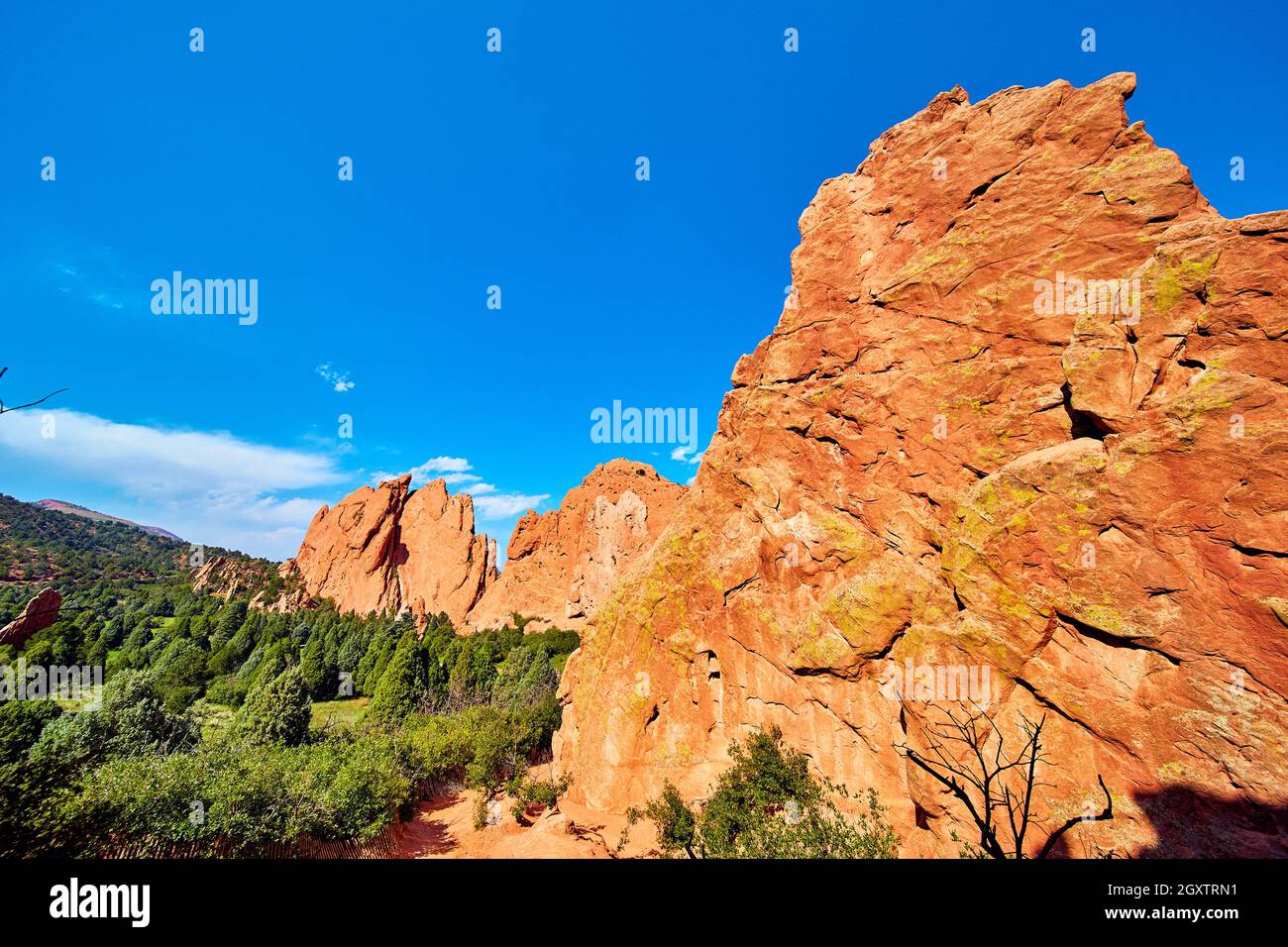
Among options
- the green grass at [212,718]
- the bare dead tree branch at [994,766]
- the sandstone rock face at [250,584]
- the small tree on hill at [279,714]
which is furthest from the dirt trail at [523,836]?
the sandstone rock face at [250,584]

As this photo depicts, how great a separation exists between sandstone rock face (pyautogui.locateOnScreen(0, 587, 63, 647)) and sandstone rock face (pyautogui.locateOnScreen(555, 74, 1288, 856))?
73.9 feet

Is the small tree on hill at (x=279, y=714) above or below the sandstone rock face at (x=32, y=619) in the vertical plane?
below

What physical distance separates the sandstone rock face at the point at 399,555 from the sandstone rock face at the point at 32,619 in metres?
85.2

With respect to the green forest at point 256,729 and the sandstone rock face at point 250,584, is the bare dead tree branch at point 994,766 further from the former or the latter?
the sandstone rock face at point 250,584

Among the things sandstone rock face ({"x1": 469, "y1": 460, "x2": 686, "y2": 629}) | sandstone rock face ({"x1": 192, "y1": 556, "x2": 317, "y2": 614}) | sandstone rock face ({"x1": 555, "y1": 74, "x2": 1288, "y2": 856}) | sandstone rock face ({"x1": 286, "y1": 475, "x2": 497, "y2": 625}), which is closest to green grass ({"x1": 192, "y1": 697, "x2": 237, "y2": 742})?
sandstone rock face ({"x1": 555, "y1": 74, "x2": 1288, "y2": 856})

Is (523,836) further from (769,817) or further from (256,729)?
(256,729)

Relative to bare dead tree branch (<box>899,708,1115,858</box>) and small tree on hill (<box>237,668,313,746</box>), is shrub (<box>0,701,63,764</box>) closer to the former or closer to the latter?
small tree on hill (<box>237,668,313,746</box>)

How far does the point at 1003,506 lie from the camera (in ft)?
52.3

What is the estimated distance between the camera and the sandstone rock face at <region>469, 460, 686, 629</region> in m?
83.5

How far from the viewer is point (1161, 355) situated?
47.1 feet

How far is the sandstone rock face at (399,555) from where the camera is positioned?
98.9 m

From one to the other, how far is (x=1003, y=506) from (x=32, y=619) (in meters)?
32.5

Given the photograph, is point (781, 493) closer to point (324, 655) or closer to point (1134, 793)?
point (1134, 793)
